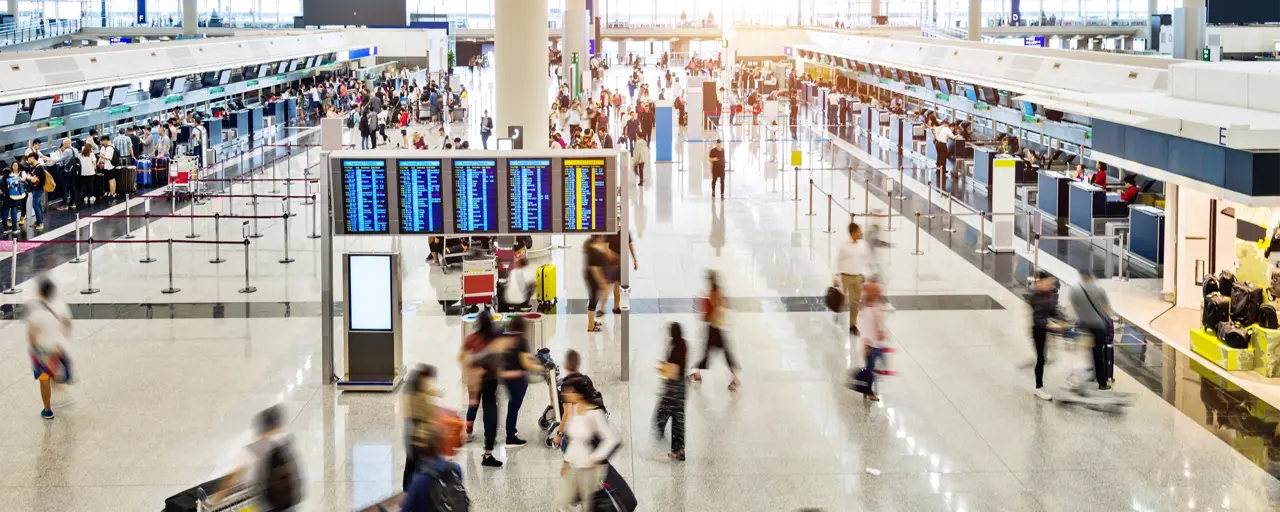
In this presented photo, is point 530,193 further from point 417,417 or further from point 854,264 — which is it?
point 417,417

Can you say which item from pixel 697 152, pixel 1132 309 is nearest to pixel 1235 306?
pixel 1132 309

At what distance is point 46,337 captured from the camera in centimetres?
1114

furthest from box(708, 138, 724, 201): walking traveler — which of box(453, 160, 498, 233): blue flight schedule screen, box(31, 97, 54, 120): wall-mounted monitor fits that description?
box(31, 97, 54, 120): wall-mounted monitor

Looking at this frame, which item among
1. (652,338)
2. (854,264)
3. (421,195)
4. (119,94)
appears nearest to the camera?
(421,195)

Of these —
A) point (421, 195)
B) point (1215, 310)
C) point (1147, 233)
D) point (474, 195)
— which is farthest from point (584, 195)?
point (1147, 233)

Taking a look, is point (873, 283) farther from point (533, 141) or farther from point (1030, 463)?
point (533, 141)

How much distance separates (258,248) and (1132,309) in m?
13.2

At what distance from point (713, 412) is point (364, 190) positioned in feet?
13.3

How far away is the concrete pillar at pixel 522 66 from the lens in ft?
67.0

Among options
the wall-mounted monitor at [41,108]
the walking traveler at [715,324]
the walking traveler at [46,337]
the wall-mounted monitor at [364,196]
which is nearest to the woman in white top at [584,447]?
the walking traveler at [715,324]

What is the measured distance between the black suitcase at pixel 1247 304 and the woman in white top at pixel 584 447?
25.3 feet

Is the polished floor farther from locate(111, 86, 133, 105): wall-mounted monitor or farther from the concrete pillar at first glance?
locate(111, 86, 133, 105): wall-mounted monitor

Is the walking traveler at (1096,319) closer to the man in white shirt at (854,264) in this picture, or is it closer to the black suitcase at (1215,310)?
the black suitcase at (1215,310)

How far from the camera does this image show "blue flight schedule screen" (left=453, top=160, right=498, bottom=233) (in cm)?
1252
